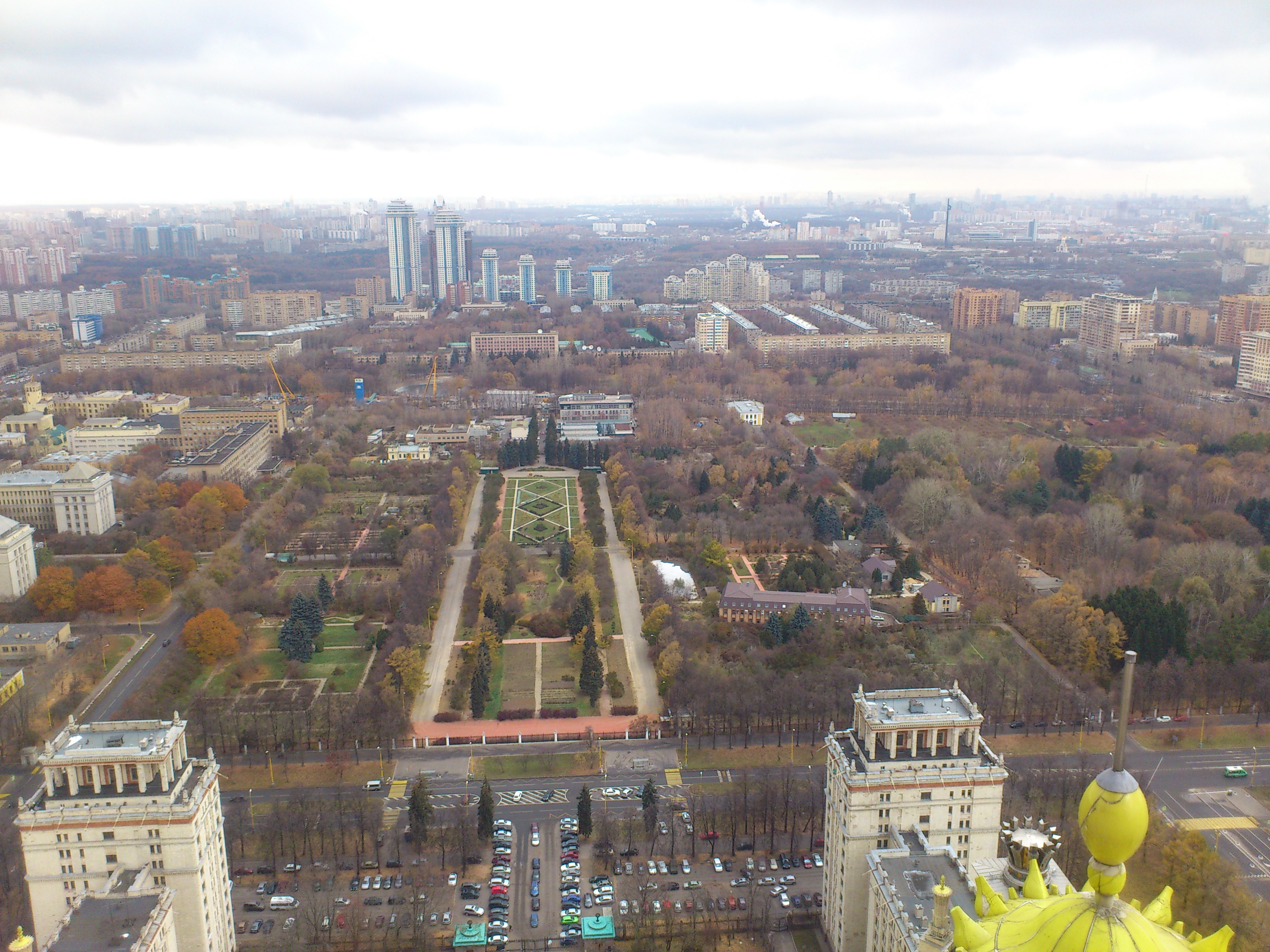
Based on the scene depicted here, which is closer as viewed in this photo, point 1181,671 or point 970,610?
point 1181,671

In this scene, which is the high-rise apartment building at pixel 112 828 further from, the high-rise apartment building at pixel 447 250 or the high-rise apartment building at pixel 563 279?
the high-rise apartment building at pixel 447 250

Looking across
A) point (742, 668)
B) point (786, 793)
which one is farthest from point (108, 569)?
point (786, 793)

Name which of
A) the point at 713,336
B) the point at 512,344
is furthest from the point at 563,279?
the point at 713,336

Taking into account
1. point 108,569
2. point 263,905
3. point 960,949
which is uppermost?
point 960,949

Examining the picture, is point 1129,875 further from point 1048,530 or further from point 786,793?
point 1048,530

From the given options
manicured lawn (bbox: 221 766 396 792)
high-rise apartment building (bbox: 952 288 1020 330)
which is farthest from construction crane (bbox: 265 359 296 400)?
high-rise apartment building (bbox: 952 288 1020 330)

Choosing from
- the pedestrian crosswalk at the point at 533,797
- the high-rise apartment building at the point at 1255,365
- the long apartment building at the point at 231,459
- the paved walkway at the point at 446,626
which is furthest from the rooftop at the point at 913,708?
the high-rise apartment building at the point at 1255,365

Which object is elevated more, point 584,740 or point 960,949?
point 960,949

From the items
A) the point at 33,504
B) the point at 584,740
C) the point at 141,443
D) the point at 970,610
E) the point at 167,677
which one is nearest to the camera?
the point at 584,740
